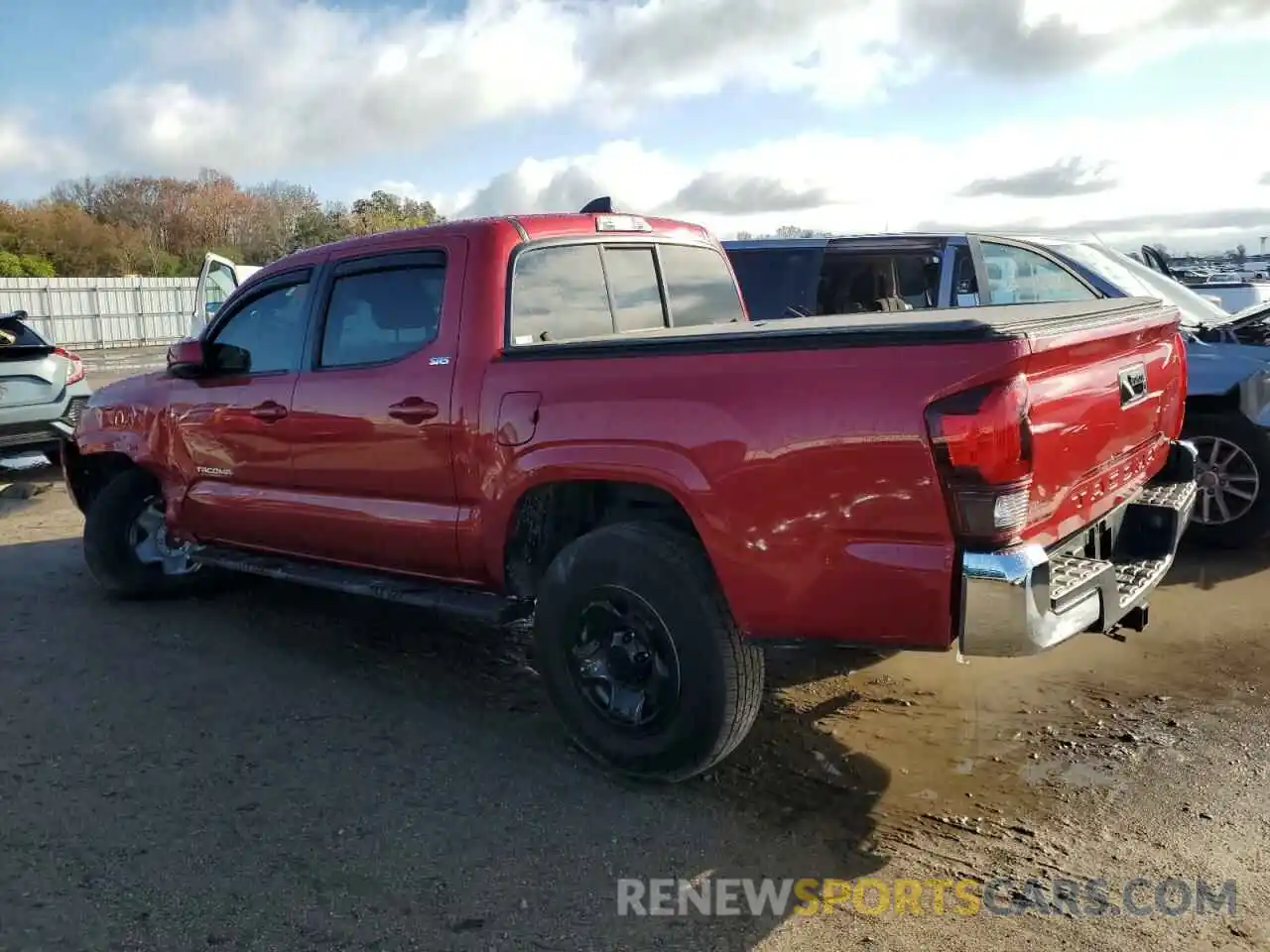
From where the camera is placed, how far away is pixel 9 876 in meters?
Answer: 3.17

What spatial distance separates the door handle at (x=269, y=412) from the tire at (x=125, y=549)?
4.84 ft

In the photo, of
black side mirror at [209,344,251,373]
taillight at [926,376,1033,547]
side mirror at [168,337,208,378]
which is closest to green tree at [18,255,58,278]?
side mirror at [168,337,208,378]

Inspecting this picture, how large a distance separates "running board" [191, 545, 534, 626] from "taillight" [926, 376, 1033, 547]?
5.99 feet

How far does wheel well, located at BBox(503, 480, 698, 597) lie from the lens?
12.6 feet

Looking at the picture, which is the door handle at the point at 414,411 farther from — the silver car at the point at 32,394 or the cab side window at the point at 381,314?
the silver car at the point at 32,394

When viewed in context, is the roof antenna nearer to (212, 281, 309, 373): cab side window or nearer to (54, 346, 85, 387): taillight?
A: (212, 281, 309, 373): cab side window

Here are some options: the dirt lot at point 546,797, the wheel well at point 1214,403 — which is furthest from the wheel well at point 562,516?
the wheel well at point 1214,403

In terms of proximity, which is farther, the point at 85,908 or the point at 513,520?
the point at 513,520

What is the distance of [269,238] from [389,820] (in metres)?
46.6

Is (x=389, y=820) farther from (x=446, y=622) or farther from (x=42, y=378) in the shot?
(x=42, y=378)

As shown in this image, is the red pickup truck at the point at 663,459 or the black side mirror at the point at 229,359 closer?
the red pickup truck at the point at 663,459

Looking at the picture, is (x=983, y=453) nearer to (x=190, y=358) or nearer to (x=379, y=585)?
(x=379, y=585)

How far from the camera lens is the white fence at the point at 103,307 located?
2912 cm

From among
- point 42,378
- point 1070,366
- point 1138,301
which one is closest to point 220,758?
point 1070,366
